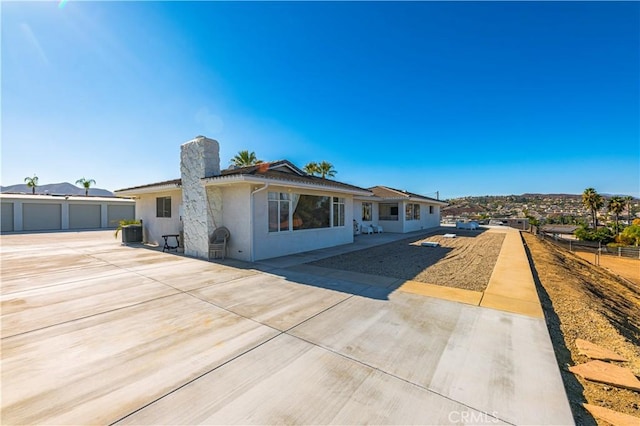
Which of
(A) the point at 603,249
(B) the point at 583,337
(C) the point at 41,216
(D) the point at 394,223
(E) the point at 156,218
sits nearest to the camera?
(B) the point at 583,337

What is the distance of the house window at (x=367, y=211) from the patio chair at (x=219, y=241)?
12487 millimetres

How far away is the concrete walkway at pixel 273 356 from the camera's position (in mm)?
2213

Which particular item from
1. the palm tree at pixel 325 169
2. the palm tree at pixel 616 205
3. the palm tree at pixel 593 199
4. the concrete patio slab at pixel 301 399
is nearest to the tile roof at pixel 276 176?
the concrete patio slab at pixel 301 399

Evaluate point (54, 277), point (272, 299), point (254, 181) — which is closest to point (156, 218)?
point (54, 277)

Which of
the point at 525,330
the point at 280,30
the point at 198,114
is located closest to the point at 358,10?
the point at 280,30

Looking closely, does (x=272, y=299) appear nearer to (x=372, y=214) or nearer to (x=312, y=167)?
(x=372, y=214)

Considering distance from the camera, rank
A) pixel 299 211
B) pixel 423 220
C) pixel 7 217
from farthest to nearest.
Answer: pixel 423 220
pixel 7 217
pixel 299 211

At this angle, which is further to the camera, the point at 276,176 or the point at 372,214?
the point at 372,214

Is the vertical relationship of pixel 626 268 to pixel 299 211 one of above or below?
below

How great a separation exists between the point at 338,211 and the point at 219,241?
6.04m

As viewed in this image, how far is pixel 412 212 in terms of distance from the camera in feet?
Result: 71.9

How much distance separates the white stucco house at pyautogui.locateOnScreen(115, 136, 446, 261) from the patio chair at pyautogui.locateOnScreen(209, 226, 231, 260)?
0.18m

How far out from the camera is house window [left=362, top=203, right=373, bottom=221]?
19.8 m

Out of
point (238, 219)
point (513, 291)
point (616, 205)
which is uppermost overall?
point (616, 205)
